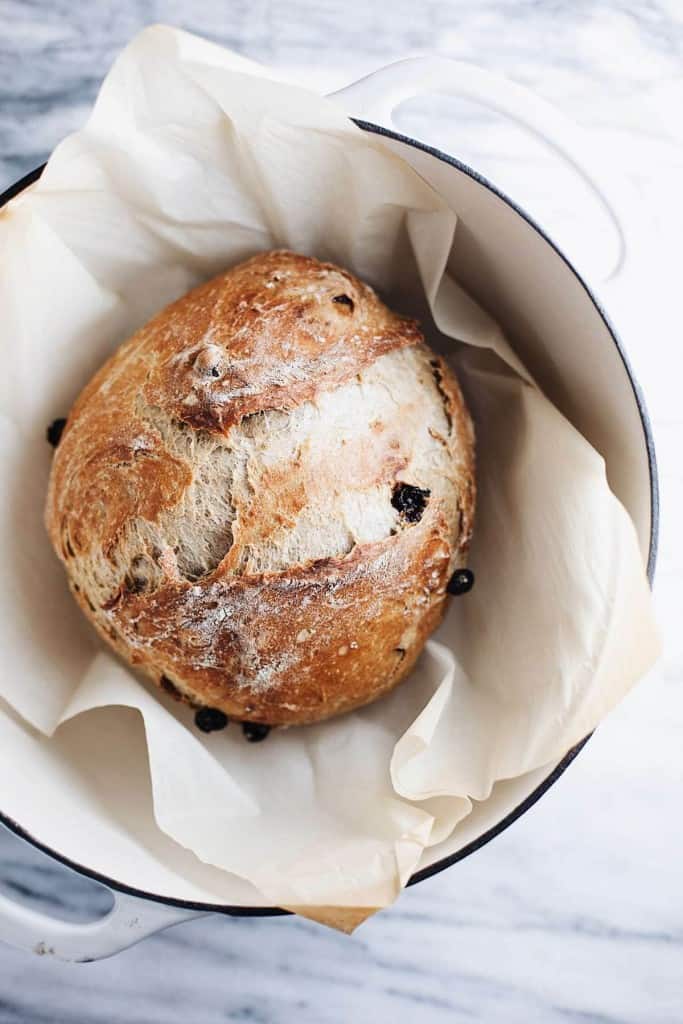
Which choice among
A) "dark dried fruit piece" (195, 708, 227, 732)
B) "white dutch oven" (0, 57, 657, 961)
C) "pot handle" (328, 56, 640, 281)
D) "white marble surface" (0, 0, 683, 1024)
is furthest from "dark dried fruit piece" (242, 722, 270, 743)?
"pot handle" (328, 56, 640, 281)

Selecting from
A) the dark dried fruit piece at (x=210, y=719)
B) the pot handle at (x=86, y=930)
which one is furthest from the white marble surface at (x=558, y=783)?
the dark dried fruit piece at (x=210, y=719)

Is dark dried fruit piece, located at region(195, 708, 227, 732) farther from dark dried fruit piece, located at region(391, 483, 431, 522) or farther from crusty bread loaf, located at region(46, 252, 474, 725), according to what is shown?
dark dried fruit piece, located at region(391, 483, 431, 522)

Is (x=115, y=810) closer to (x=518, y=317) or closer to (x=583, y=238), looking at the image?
(x=518, y=317)

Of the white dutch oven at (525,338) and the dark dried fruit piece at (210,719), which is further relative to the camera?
the dark dried fruit piece at (210,719)

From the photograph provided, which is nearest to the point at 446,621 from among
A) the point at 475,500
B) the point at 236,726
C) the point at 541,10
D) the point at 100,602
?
the point at 475,500

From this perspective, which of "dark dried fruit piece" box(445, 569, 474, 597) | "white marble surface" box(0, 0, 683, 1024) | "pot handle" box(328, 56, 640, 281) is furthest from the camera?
"white marble surface" box(0, 0, 683, 1024)

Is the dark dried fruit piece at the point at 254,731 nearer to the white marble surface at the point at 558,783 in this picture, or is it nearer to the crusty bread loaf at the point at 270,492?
the crusty bread loaf at the point at 270,492
